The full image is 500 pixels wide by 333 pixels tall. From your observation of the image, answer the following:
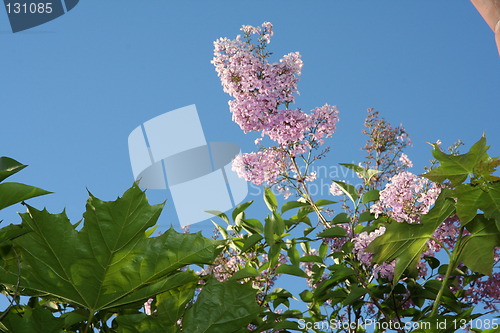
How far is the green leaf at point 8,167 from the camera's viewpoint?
54 centimetres

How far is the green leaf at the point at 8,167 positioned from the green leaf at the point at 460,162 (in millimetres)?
617

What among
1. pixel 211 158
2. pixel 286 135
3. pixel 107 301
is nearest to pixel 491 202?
pixel 107 301

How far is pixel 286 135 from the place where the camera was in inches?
98.0

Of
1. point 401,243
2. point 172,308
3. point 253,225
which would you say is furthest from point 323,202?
point 172,308

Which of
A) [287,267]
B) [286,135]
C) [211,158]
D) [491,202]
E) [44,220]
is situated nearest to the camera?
[44,220]

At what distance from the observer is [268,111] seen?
2.55m

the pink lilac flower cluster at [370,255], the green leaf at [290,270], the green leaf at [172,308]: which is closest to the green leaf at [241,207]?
the green leaf at [290,270]

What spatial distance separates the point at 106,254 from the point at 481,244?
2.13ft

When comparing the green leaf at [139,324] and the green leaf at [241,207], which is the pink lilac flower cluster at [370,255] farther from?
the green leaf at [139,324]

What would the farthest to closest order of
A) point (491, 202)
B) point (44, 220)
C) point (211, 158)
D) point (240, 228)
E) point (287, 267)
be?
point (211, 158) < point (240, 228) < point (287, 267) < point (491, 202) < point (44, 220)

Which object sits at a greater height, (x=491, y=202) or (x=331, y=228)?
(x=331, y=228)

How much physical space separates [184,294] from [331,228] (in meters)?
1.21

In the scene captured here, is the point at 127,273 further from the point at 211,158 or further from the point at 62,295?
the point at 211,158

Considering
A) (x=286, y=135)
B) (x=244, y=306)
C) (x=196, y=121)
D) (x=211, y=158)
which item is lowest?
(x=244, y=306)
